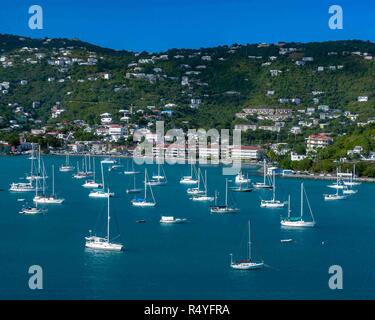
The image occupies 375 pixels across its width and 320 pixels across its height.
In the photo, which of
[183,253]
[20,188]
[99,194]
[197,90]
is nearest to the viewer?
[183,253]

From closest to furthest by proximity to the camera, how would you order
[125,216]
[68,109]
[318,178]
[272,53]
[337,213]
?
[125,216] → [337,213] → [318,178] → [68,109] → [272,53]

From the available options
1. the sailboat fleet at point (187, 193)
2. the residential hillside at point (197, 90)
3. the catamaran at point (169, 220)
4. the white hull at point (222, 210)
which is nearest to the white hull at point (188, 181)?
the sailboat fleet at point (187, 193)

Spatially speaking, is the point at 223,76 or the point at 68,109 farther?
the point at 223,76

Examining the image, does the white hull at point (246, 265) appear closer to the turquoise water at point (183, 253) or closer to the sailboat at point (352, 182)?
the turquoise water at point (183, 253)

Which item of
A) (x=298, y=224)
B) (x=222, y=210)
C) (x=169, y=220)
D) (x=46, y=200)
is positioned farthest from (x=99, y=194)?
(x=298, y=224)

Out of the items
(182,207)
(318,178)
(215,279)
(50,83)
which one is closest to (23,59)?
(50,83)

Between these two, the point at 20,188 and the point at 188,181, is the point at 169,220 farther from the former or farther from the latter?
the point at 188,181

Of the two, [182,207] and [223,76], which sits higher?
[223,76]

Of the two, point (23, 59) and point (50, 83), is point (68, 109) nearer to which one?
point (50, 83)
